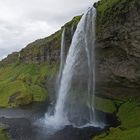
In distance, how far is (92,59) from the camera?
353ft

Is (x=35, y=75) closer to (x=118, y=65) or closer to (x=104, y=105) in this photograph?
(x=104, y=105)

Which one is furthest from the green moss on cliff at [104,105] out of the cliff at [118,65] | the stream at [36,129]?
the stream at [36,129]

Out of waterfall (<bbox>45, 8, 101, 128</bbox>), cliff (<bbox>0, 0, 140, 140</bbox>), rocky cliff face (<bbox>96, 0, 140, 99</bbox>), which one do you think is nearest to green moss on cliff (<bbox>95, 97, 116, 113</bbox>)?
cliff (<bbox>0, 0, 140, 140</bbox>)

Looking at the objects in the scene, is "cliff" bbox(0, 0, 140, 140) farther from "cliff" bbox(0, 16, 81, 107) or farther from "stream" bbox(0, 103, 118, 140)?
"stream" bbox(0, 103, 118, 140)

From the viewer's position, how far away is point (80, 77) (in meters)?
113

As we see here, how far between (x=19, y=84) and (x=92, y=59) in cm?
5771

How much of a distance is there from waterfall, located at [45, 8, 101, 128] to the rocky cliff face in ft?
8.17

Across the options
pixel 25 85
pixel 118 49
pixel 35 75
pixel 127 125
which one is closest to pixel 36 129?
pixel 127 125

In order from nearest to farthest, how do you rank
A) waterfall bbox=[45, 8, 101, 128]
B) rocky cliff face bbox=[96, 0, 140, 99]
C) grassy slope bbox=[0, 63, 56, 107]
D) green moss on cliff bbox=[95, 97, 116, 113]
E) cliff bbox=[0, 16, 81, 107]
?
1. rocky cliff face bbox=[96, 0, 140, 99]
2. waterfall bbox=[45, 8, 101, 128]
3. green moss on cliff bbox=[95, 97, 116, 113]
4. cliff bbox=[0, 16, 81, 107]
5. grassy slope bbox=[0, 63, 56, 107]

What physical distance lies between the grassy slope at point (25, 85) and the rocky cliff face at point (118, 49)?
35.2m

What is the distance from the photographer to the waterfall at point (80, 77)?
338 ft

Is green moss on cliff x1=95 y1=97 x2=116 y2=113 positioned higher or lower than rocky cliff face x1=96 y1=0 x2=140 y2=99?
lower

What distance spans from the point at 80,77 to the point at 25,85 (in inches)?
1864

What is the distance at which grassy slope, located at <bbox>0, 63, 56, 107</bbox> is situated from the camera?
446 feet
